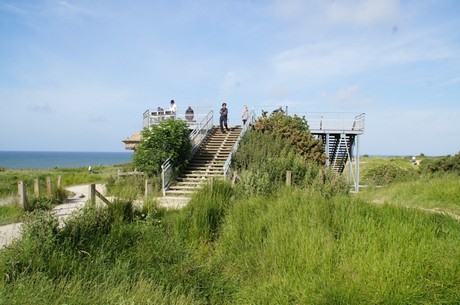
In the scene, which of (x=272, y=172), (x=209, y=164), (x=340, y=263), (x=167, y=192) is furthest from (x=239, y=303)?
(x=209, y=164)

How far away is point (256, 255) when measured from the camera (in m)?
7.27

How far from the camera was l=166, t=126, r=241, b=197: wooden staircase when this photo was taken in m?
16.3

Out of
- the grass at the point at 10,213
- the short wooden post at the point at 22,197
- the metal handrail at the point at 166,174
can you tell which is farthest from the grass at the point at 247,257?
the metal handrail at the point at 166,174

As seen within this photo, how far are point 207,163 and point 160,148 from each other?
303cm

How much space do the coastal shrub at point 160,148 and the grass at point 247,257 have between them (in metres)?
7.32

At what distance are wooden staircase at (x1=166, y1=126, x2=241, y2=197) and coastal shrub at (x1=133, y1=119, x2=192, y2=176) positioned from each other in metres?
0.82

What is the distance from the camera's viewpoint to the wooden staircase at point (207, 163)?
16.3m

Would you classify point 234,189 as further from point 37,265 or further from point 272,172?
point 37,265

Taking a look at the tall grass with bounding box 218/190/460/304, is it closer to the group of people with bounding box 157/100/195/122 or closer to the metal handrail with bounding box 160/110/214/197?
the metal handrail with bounding box 160/110/214/197

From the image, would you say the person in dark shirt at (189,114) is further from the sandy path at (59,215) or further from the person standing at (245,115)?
the sandy path at (59,215)

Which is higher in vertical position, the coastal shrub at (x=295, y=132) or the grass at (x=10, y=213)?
the coastal shrub at (x=295, y=132)

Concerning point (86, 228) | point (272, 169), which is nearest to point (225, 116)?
point (272, 169)

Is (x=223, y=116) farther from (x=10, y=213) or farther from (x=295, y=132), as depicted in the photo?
(x=10, y=213)

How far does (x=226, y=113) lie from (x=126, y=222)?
1412 centimetres
